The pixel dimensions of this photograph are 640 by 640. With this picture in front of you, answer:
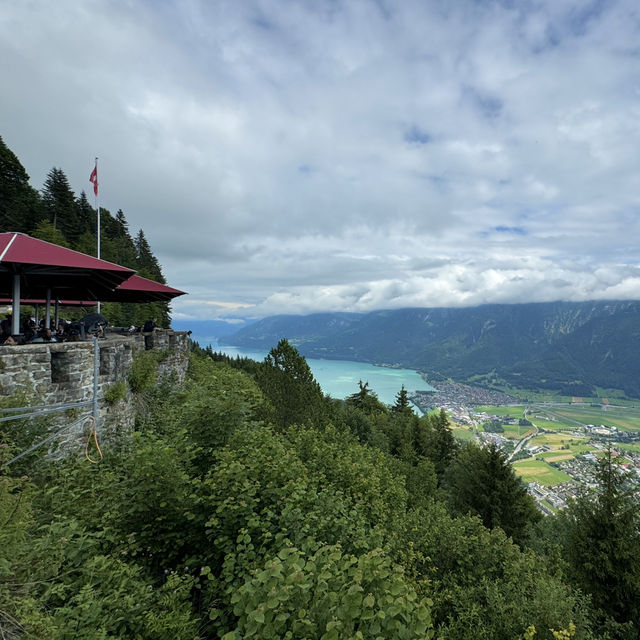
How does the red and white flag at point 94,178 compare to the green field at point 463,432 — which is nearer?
the red and white flag at point 94,178

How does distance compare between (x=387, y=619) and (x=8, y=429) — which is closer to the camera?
(x=387, y=619)

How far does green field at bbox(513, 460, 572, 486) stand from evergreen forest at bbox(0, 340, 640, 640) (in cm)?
5666

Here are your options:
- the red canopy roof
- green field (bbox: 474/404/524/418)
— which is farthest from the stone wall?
green field (bbox: 474/404/524/418)

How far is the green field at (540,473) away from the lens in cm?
5648

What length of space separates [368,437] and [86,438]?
80.7 feet

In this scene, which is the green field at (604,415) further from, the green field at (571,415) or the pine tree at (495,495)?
the pine tree at (495,495)

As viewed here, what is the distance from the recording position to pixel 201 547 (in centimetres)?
520

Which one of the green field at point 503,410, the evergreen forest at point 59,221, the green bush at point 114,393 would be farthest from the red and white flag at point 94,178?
the green field at point 503,410

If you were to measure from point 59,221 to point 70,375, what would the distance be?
44499 mm

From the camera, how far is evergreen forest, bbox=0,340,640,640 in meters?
2.98

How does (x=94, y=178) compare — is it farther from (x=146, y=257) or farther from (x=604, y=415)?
(x=604, y=415)

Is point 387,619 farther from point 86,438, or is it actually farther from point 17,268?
point 17,268

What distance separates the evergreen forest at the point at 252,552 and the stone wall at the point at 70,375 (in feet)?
1.94

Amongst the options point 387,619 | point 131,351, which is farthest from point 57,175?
point 387,619
